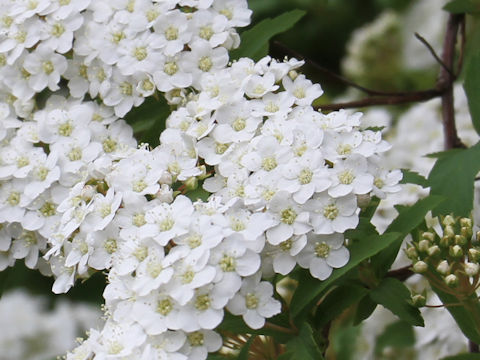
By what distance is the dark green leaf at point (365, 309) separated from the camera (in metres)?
2.36

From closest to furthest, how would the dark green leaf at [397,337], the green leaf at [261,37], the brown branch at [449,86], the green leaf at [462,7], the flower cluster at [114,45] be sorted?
the flower cluster at [114,45] → the green leaf at [261,37] → the green leaf at [462,7] → the brown branch at [449,86] → the dark green leaf at [397,337]

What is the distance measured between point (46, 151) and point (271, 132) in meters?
0.81

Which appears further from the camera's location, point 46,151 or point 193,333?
point 46,151

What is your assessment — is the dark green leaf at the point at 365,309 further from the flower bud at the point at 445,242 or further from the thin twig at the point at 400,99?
the thin twig at the point at 400,99

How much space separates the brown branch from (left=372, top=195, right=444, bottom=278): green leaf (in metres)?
0.96

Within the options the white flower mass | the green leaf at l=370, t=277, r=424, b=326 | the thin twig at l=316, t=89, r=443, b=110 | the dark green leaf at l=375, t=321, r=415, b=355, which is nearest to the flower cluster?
the white flower mass

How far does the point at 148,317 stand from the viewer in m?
2.04

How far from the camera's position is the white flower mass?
2.06 metres

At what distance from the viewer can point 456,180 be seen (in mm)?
2562

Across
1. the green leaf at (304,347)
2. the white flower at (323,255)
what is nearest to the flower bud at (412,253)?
the white flower at (323,255)

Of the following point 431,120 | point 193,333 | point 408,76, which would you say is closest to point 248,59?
point 193,333

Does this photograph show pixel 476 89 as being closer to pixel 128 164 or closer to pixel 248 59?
pixel 248 59

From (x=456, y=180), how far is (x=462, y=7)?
0.85m

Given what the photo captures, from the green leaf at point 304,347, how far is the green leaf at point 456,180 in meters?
0.56
